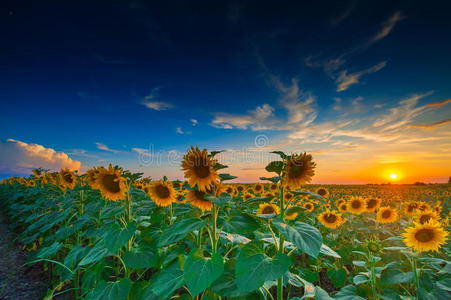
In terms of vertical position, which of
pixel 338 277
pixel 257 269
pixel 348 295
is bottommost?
pixel 338 277

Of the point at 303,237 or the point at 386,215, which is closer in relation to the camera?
the point at 303,237

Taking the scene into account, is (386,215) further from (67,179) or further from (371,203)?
(67,179)

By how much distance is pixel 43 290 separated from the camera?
14.9 ft

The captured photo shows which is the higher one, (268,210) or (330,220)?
(268,210)

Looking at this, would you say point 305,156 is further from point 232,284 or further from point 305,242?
point 232,284

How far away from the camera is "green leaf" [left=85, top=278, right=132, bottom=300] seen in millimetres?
2274

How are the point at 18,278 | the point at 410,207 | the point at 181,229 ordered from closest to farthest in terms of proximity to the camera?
the point at 181,229, the point at 18,278, the point at 410,207

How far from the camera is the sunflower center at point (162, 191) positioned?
3.50m

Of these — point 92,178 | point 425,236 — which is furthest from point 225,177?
point 425,236

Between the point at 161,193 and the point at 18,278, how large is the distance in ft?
12.9

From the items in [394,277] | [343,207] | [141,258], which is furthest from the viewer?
[343,207]

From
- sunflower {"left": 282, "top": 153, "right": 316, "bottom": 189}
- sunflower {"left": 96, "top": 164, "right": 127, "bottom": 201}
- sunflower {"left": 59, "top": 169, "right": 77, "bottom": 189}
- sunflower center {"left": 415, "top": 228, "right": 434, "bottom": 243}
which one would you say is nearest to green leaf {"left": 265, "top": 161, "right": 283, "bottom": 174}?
sunflower {"left": 282, "top": 153, "right": 316, "bottom": 189}

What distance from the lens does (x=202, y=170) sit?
2.25 m

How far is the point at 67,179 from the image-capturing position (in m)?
5.27
